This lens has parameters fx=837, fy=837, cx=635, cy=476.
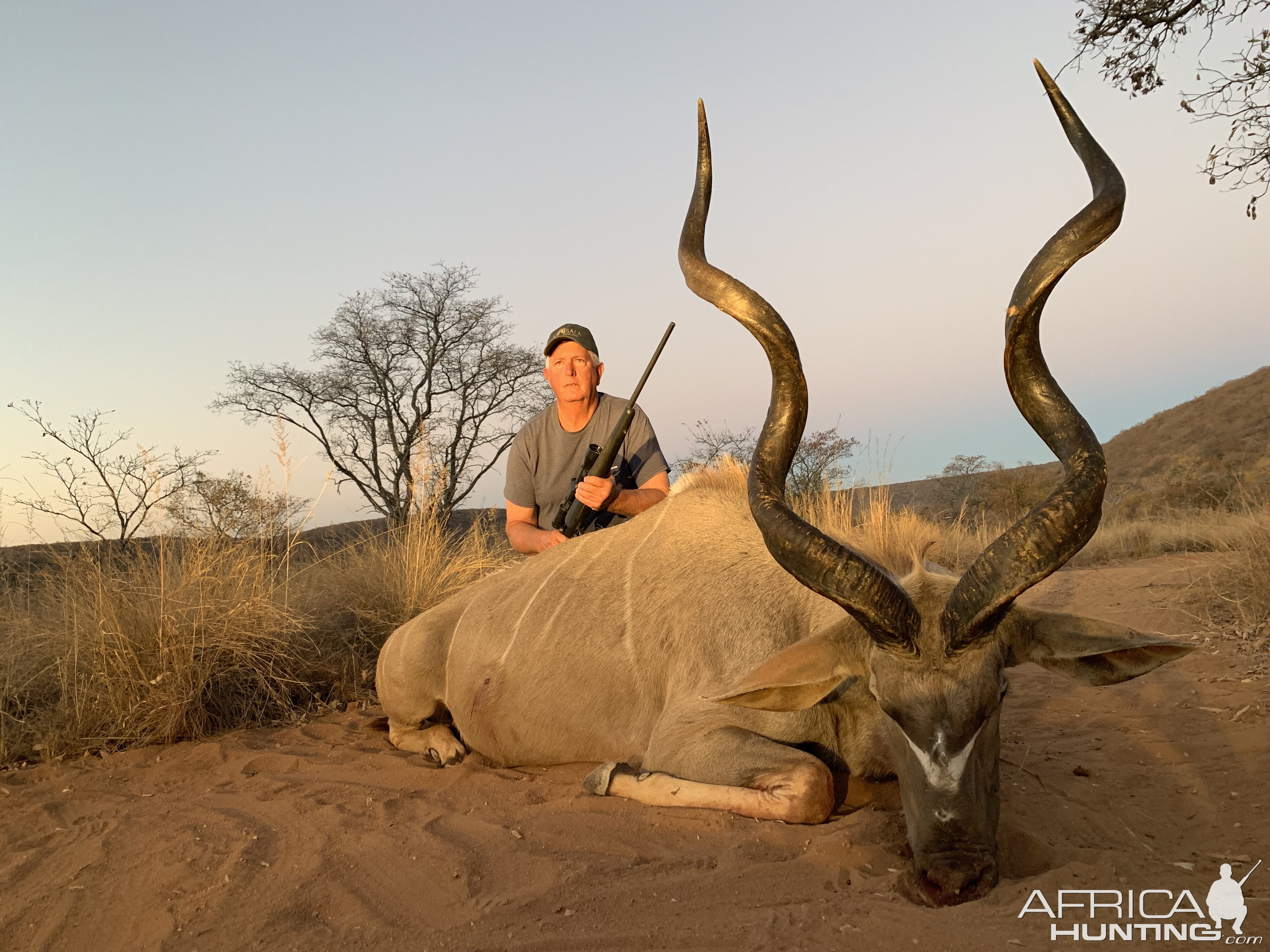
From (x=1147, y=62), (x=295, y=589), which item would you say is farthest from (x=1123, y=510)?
(x=295, y=589)

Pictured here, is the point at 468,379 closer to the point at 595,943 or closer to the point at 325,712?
the point at 325,712

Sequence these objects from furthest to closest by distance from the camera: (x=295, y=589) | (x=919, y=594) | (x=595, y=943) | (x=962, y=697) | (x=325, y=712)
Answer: (x=295, y=589), (x=325, y=712), (x=919, y=594), (x=962, y=697), (x=595, y=943)

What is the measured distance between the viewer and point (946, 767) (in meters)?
2.52

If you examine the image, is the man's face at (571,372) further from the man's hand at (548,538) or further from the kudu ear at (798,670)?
the kudu ear at (798,670)

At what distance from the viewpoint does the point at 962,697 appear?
100 inches

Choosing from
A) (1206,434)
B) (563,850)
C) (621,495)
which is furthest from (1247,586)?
(1206,434)

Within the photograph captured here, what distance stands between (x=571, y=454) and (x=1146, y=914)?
4589mm

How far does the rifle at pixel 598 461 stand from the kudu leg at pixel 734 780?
2302 mm

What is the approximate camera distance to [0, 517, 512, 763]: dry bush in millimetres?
4758

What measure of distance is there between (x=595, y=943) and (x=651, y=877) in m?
0.44

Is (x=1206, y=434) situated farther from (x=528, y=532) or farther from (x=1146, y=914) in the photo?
(x=1146, y=914)

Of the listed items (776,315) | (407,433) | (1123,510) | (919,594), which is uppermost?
(407,433)

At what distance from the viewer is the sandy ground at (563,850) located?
7.86 feet

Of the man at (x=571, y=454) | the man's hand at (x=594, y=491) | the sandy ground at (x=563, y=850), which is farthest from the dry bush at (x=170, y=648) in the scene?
the man's hand at (x=594, y=491)
